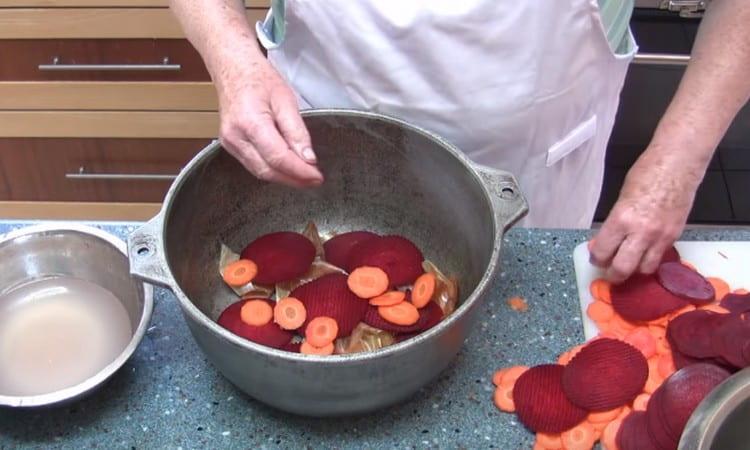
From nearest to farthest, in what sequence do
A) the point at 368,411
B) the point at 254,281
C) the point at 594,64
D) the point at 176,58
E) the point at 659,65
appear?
the point at 368,411, the point at 254,281, the point at 594,64, the point at 659,65, the point at 176,58

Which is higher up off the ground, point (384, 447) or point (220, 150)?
point (220, 150)

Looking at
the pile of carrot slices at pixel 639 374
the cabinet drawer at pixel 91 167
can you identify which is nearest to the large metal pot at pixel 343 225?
the pile of carrot slices at pixel 639 374

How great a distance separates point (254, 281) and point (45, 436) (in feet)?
0.76

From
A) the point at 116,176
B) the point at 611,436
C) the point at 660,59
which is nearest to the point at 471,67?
the point at 611,436

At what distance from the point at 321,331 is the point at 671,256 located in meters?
0.37

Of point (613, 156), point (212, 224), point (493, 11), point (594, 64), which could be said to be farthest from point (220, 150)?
point (613, 156)

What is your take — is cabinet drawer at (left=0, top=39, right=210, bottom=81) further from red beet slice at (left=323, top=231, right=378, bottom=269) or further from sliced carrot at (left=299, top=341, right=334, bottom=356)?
sliced carrot at (left=299, top=341, right=334, bottom=356)

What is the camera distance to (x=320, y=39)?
35.1 inches

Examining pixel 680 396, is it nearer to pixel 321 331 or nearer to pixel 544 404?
pixel 544 404

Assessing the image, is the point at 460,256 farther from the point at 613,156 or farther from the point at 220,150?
the point at 613,156

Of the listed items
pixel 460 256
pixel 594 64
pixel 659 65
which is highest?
pixel 594 64

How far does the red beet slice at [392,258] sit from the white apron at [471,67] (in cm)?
18

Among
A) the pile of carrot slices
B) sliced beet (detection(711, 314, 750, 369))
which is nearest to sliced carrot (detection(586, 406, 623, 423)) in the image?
the pile of carrot slices

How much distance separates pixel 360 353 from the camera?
61 cm
